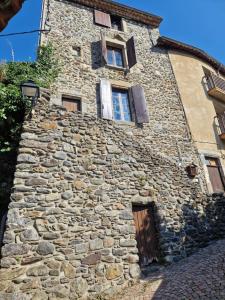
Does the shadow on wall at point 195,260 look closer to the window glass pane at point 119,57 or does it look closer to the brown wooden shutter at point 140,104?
the brown wooden shutter at point 140,104

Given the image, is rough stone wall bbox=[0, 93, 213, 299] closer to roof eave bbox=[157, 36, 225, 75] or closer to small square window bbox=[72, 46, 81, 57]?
small square window bbox=[72, 46, 81, 57]

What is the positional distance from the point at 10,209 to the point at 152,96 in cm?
813

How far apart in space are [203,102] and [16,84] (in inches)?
331

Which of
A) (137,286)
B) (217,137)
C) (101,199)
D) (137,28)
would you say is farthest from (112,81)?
(137,286)

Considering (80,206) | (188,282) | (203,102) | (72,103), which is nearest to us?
(188,282)

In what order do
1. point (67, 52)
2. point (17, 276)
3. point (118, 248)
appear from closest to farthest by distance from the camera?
1. point (17, 276)
2. point (118, 248)
3. point (67, 52)

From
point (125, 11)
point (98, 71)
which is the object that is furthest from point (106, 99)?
point (125, 11)

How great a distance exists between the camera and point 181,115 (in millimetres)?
10602

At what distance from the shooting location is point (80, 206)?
15.4 feet

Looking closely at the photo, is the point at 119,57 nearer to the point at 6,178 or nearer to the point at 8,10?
the point at 6,178

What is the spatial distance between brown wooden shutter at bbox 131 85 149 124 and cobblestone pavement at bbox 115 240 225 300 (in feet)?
18.9

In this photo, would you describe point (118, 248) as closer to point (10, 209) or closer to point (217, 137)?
point (10, 209)

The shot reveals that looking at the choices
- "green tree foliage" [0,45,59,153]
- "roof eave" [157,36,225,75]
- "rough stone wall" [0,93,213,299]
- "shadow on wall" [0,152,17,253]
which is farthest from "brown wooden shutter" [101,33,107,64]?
"shadow on wall" [0,152,17,253]

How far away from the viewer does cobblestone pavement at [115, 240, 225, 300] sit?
3.45m
